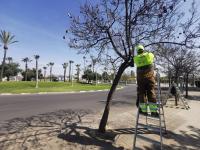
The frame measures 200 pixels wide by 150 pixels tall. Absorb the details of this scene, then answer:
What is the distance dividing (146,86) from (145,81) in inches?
5.4

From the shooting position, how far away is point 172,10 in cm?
925

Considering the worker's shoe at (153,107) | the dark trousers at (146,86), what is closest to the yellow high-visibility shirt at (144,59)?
the dark trousers at (146,86)

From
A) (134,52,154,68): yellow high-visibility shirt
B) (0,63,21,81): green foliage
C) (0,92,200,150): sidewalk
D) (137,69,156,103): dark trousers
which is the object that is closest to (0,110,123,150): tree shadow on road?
(0,92,200,150): sidewalk

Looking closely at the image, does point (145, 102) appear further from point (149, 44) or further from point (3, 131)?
point (3, 131)

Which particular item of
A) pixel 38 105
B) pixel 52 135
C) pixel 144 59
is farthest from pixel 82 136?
pixel 38 105

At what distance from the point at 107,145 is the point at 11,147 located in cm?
268

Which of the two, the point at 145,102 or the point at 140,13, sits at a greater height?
the point at 140,13

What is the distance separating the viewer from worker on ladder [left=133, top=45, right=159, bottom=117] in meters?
7.48

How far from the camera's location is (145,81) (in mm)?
7555

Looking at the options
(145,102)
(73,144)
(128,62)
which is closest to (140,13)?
(128,62)

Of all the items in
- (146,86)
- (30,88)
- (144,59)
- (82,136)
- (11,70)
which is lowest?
(82,136)

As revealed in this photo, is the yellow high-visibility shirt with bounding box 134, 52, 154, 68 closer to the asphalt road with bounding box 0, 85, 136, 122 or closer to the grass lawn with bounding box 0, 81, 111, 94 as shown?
the asphalt road with bounding box 0, 85, 136, 122

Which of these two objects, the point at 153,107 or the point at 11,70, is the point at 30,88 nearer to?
the point at 153,107

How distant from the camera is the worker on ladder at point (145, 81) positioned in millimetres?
7477
